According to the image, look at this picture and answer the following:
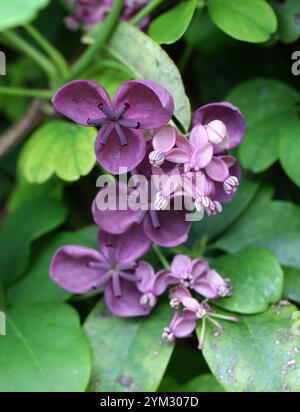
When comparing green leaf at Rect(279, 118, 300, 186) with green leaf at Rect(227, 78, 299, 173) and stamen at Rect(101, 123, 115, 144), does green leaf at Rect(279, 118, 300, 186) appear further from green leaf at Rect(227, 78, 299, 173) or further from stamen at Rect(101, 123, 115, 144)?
stamen at Rect(101, 123, 115, 144)

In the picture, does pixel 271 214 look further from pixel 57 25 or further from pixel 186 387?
pixel 57 25

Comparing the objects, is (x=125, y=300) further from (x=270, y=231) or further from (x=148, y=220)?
(x=270, y=231)

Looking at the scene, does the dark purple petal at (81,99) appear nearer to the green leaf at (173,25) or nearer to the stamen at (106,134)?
the stamen at (106,134)

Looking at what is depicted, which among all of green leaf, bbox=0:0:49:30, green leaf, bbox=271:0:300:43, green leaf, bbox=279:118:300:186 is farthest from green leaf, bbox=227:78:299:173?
green leaf, bbox=0:0:49:30

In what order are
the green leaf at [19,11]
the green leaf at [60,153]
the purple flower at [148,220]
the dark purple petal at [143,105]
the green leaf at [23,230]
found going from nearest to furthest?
the green leaf at [19,11], the dark purple petal at [143,105], the purple flower at [148,220], the green leaf at [60,153], the green leaf at [23,230]

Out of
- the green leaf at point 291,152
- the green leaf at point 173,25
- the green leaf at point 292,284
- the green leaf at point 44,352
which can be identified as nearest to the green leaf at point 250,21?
the green leaf at point 173,25

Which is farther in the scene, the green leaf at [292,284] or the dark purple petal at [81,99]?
the green leaf at [292,284]

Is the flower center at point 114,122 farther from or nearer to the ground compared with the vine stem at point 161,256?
farther from the ground
